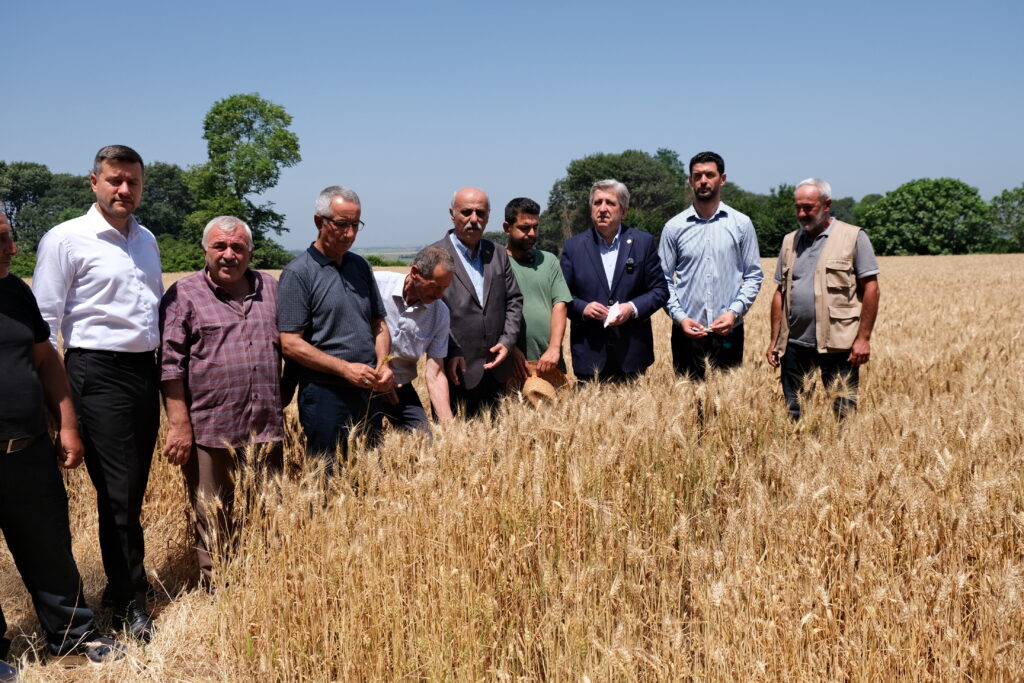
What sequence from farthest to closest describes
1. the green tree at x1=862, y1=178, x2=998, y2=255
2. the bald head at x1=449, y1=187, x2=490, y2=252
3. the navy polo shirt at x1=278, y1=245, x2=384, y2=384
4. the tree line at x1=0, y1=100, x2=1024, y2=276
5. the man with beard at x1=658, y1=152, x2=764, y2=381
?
the green tree at x1=862, y1=178, x2=998, y2=255 → the tree line at x1=0, y1=100, x2=1024, y2=276 → the man with beard at x1=658, y1=152, x2=764, y2=381 → the bald head at x1=449, y1=187, x2=490, y2=252 → the navy polo shirt at x1=278, y1=245, x2=384, y2=384

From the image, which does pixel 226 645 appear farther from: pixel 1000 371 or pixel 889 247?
pixel 889 247

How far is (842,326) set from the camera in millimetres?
4422

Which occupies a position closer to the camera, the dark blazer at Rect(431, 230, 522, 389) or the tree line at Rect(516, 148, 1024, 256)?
the dark blazer at Rect(431, 230, 522, 389)

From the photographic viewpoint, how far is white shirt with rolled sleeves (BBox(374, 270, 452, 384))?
11.9ft

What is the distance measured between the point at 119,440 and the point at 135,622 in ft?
2.55

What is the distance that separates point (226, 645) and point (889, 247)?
7983 cm

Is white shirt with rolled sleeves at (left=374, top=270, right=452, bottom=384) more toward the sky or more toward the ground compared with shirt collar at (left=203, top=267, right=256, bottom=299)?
more toward the ground

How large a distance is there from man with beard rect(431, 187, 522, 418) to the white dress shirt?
5.31 ft

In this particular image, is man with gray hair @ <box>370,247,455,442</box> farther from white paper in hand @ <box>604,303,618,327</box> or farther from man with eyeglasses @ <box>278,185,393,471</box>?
white paper in hand @ <box>604,303,618,327</box>

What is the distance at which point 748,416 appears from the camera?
3566mm

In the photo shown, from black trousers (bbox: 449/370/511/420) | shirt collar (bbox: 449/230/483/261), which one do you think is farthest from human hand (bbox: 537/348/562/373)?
shirt collar (bbox: 449/230/483/261)

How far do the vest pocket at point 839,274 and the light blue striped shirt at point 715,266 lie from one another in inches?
16.5

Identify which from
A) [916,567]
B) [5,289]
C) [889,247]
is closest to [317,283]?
[5,289]

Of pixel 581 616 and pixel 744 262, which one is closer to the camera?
pixel 581 616
